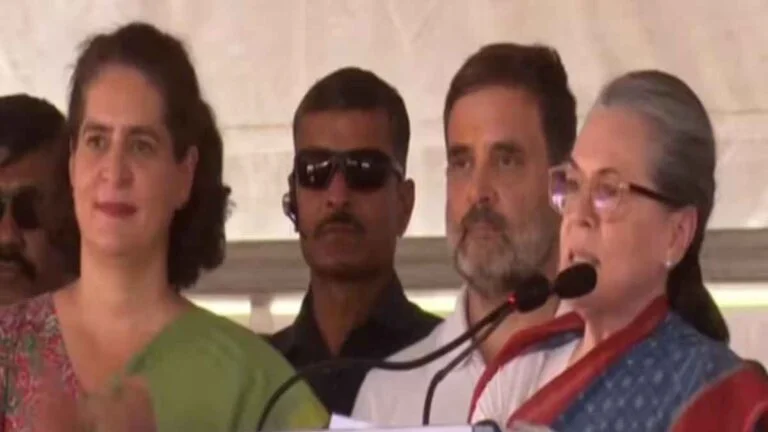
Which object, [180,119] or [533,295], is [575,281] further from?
[180,119]

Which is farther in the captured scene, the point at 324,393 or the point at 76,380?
the point at 324,393

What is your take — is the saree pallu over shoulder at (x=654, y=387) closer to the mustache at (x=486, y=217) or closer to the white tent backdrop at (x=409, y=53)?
the mustache at (x=486, y=217)

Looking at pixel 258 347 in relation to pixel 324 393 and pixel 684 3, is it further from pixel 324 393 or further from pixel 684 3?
pixel 684 3

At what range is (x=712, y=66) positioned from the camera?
5.82 ft

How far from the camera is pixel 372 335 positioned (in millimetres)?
1480

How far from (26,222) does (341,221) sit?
0.30 m

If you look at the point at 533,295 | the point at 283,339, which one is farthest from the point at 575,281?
the point at 283,339

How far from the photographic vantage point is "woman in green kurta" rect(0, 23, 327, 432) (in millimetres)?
1146

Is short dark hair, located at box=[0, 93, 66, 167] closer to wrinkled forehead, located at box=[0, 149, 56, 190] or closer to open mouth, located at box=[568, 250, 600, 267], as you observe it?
wrinkled forehead, located at box=[0, 149, 56, 190]

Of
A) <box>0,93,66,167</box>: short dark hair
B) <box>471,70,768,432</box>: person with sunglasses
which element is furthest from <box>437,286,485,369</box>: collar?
<box>0,93,66,167</box>: short dark hair

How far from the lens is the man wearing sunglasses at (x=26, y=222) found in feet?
4.60

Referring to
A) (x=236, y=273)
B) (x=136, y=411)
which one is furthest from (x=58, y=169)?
(x=236, y=273)

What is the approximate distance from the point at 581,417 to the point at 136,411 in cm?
32

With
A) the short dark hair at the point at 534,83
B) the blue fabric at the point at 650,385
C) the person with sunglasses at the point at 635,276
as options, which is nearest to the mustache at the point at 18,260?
the short dark hair at the point at 534,83
